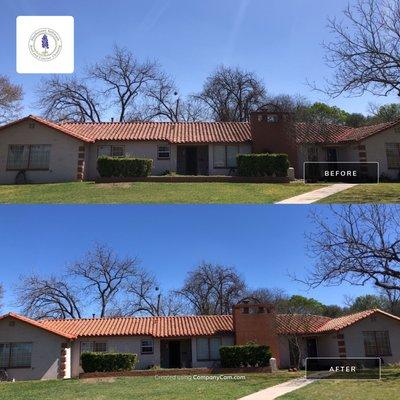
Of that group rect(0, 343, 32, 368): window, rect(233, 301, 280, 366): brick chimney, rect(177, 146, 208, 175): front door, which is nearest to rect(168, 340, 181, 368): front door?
rect(233, 301, 280, 366): brick chimney

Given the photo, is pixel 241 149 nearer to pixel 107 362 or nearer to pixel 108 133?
pixel 108 133

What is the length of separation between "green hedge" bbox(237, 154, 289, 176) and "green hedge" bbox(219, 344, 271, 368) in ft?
29.7

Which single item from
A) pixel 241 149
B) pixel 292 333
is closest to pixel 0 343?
pixel 292 333

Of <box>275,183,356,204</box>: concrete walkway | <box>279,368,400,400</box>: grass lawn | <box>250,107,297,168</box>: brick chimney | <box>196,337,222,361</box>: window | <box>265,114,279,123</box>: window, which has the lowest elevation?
<box>279,368,400,400</box>: grass lawn

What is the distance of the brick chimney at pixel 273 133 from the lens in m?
31.5

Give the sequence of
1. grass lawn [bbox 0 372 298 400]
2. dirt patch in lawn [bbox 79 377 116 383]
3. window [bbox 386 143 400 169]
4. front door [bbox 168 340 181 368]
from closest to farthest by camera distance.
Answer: grass lawn [bbox 0 372 298 400], dirt patch in lawn [bbox 79 377 116 383], front door [bbox 168 340 181 368], window [bbox 386 143 400 169]

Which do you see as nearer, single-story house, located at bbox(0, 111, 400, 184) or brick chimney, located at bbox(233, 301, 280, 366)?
brick chimney, located at bbox(233, 301, 280, 366)

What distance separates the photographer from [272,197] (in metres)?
19.7

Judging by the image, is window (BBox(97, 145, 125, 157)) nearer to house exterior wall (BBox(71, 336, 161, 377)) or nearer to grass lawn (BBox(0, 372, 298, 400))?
house exterior wall (BBox(71, 336, 161, 377))

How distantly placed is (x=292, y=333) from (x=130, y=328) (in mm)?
9428

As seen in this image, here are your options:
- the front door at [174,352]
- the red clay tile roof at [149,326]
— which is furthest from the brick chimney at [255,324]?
the front door at [174,352]

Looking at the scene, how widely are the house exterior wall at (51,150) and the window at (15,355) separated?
29.2ft

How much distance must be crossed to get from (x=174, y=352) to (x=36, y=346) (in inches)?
327

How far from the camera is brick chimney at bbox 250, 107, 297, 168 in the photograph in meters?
31.5
